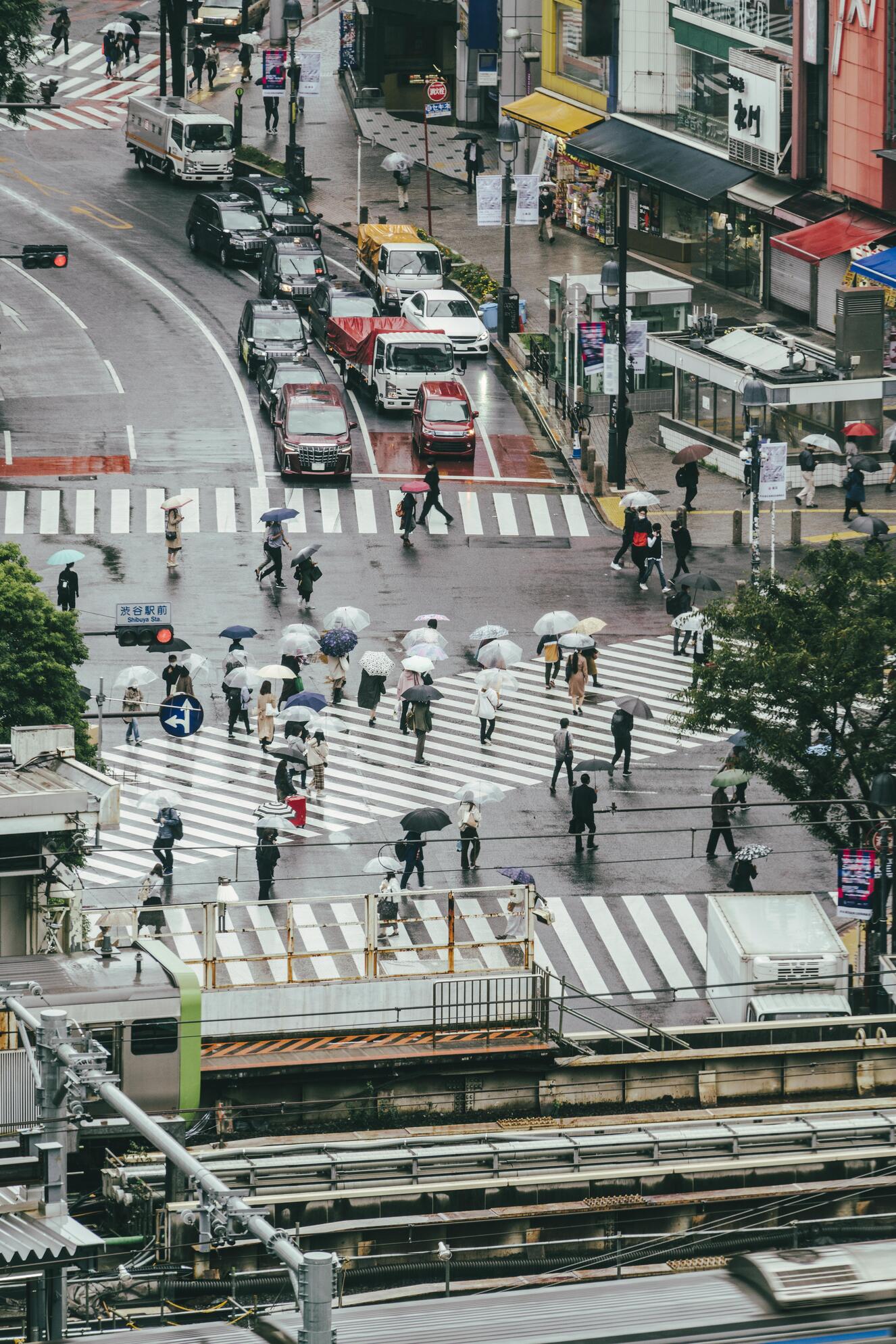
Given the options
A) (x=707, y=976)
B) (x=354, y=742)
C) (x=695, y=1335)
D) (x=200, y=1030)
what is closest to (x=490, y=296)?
(x=354, y=742)

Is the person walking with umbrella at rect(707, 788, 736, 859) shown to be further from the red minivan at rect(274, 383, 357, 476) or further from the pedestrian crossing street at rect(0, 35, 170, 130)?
the pedestrian crossing street at rect(0, 35, 170, 130)

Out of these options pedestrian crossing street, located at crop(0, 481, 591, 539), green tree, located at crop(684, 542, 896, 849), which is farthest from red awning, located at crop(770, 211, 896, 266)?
green tree, located at crop(684, 542, 896, 849)

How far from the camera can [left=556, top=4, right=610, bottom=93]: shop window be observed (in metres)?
78.5

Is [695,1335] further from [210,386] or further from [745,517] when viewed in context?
[210,386]

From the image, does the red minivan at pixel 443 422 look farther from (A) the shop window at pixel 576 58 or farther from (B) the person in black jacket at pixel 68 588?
(A) the shop window at pixel 576 58

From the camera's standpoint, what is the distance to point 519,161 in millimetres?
84750

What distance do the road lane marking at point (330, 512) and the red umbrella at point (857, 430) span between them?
11.7 m

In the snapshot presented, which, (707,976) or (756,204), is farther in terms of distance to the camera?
(756,204)

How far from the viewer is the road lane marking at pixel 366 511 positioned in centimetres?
5481

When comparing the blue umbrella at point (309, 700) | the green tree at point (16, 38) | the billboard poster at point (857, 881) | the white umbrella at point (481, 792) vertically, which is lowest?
the blue umbrella at point (309, 700)

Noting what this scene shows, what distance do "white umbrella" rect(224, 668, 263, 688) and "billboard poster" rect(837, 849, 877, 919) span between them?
13503 mm

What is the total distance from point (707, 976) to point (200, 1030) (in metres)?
10.8

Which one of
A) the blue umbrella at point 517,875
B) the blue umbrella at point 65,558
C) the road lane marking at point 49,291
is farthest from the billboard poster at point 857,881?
the road lane marking at point 49,291

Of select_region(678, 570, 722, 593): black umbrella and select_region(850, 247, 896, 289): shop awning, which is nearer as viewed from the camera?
select_region(678, 570, 722, 593): black umbrella
